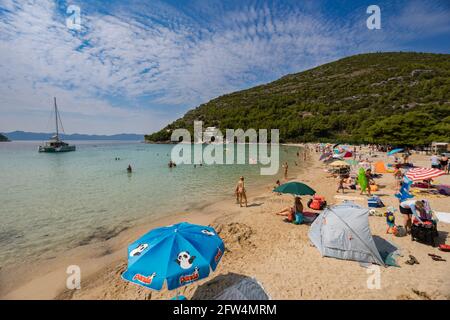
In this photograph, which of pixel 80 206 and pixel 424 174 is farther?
pixel 80 206

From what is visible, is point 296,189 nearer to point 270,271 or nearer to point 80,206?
point 270,271

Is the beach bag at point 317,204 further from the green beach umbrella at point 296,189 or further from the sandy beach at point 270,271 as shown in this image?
the sandy beach at point 270,271

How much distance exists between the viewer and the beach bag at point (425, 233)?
7066mm

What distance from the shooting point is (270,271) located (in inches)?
245

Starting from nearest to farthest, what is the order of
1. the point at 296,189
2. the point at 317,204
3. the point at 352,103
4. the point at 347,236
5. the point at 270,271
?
the point at 270,271 < the point at 347,236 < the point at 296,189 < the point at 317,204 < the point at 352,103

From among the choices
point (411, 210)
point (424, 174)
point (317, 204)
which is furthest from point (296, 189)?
point (424, 174)

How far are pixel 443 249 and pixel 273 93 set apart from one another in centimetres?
14102

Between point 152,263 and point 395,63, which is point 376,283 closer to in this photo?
point 152,263

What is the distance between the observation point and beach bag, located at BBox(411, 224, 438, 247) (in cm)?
707

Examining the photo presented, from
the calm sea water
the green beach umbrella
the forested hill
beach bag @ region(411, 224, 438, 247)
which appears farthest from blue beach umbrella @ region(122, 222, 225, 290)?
the forested hill

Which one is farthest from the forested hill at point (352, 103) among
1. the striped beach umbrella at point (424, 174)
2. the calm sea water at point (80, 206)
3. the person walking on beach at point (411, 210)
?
the person walking on beach at point (411, 210)

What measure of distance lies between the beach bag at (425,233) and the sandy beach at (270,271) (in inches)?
8.9

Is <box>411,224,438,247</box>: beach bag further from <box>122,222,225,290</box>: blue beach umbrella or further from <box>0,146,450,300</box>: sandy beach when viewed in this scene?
<box>122,222,225,290</box>: blue beach umbrella

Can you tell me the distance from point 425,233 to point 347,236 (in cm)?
280
